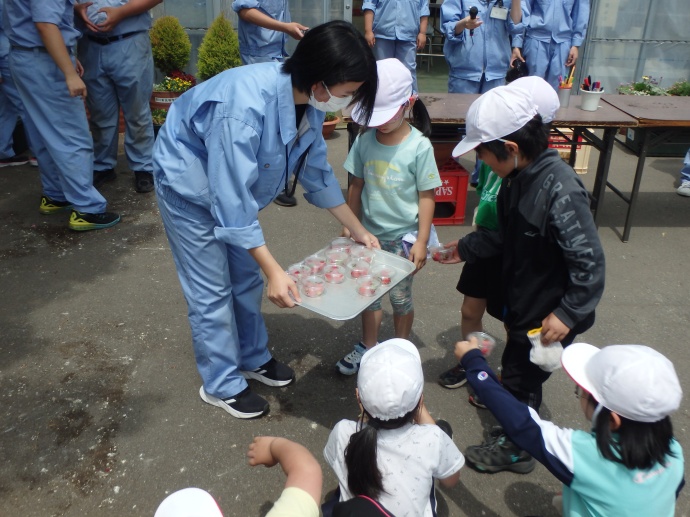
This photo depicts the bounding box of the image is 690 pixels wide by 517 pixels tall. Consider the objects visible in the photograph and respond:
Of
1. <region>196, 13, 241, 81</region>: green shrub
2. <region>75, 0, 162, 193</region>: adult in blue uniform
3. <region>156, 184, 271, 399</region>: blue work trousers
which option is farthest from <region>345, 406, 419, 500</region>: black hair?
<region>196, 13, 241, 81</region>: green shrub

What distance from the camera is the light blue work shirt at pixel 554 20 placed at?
18.2ft

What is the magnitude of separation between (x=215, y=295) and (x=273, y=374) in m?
0.63

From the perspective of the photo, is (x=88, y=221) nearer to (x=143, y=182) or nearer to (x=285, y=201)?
(x=143, y=182)

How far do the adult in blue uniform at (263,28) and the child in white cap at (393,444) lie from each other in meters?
3.60

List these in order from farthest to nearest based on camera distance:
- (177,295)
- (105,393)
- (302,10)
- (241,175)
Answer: (302,10) < (177,295) < (105,393) < (241,175)

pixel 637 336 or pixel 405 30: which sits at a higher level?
pixel 405 30

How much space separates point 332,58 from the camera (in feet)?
6.68

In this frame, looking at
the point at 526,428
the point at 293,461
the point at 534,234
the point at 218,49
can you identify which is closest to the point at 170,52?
the point at 218,49

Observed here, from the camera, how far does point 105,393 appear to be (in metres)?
2.90

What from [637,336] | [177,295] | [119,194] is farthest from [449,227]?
[119,194]

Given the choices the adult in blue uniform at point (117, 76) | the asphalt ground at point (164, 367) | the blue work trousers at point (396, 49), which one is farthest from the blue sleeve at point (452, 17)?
the adult in blue uniform at point (117, 76)

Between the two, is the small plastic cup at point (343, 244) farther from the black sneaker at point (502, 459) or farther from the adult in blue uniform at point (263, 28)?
the adult in blue uniform at point (263, 28)

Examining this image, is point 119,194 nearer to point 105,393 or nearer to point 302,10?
point 105,393

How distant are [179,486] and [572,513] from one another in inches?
56.4
